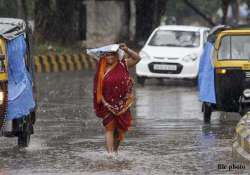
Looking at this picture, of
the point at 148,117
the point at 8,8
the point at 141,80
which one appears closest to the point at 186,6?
the point at 8,8

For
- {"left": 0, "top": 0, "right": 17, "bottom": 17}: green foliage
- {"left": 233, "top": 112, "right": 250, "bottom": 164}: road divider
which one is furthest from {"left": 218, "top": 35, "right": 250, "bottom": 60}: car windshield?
{"left": 0, "top": 0, "right": 17, "bottom": 17}: green foliage

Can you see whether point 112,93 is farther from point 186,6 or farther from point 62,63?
point 186,6

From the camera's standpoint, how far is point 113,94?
39.1 ft

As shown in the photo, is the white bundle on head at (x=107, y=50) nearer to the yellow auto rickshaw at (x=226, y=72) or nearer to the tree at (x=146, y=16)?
the yellow auto rickshaw at (x=226, y=72)

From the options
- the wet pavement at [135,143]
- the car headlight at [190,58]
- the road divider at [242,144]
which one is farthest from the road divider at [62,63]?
the road divider at [242,144]

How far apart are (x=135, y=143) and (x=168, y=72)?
1206cm

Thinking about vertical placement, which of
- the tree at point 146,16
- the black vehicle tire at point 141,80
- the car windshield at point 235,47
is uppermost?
the car windshield at point 235,47

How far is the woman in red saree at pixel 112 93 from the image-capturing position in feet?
39.1

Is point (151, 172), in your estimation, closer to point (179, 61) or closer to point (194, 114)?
point (194, 114)

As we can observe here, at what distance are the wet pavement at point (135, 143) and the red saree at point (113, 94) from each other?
1.52 ft

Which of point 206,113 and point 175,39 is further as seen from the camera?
point 175,39

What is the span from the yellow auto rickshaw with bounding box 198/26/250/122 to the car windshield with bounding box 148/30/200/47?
9718 millimetres

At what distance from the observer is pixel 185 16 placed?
288ft

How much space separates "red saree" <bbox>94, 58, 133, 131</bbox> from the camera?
11.9 m
